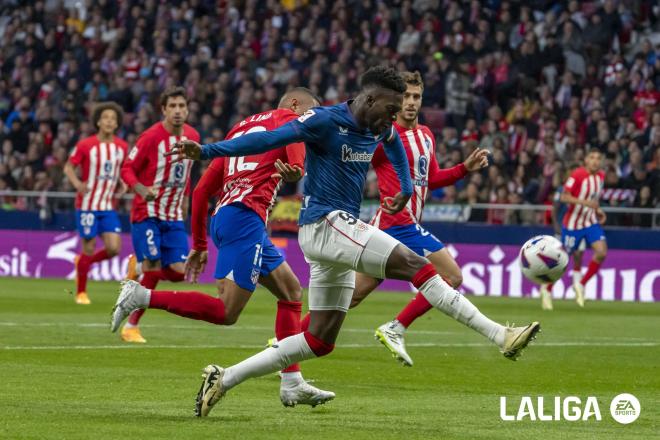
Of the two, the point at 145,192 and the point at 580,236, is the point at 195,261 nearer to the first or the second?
the point at 145,192

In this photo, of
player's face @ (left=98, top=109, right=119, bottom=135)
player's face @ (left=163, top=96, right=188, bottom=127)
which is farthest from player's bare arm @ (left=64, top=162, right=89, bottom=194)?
player's face @ (left=163, top=96, right=188, bottom=127)

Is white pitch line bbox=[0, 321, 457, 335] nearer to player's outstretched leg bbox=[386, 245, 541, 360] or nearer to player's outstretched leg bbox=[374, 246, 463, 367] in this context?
player's outstretched leg bbox=[374, 246, 463, 367]

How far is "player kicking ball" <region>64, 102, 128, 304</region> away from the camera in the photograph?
19547mm

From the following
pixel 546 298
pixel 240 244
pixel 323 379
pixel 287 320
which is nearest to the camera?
pixel 240 244

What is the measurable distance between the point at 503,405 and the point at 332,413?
44.3 inches

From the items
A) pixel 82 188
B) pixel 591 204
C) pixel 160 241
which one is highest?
pixel 160 241

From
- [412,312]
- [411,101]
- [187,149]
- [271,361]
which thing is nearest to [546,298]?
[411,101]

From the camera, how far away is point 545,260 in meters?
11.0

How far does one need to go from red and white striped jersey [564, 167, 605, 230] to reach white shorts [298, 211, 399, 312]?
14865 millimetres

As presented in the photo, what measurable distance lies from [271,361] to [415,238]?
15.0ft

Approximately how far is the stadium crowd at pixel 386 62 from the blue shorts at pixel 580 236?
151 centimetres

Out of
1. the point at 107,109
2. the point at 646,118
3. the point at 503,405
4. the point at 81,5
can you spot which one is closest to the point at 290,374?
the point at 503,405

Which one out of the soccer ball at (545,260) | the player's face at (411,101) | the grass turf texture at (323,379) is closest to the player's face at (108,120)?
the grass turf texture at (323,379)

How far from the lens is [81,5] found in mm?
35156
